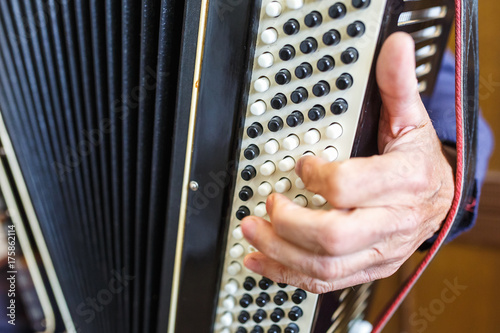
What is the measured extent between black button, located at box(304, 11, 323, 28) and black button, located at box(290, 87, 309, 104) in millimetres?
79

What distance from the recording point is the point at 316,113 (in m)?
0.58

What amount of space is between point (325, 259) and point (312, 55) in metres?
0.25

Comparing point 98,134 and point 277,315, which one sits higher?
point 98,134

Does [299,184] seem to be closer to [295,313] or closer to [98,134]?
[295,313]

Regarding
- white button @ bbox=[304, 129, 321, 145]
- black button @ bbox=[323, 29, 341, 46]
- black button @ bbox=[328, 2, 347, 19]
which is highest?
black button @ bbox=[328, 2, 347, 19]

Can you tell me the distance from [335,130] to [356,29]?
0.41 feet

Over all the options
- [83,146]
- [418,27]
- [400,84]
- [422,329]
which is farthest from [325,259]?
[422,329]

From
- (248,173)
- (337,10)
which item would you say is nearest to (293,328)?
(248,173)

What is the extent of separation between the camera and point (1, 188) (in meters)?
0.85

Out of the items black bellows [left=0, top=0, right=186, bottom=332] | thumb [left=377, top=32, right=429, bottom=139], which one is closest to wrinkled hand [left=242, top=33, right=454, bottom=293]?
thumb [left=377, top=32, right=429, bottom=139]

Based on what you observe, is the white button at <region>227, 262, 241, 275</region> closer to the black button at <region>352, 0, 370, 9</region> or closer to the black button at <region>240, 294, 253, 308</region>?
the black button at <region>240, 294, 253, 308</region>

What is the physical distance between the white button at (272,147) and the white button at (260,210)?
0.08m

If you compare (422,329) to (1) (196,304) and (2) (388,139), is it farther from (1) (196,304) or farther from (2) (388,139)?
(2) (388,139)

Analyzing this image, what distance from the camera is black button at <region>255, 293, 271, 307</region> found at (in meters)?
0.71
